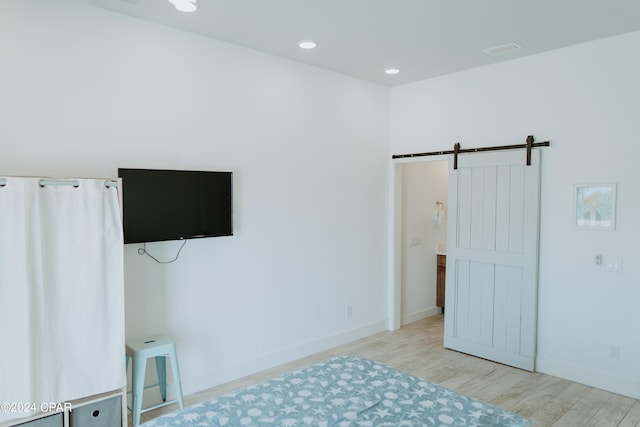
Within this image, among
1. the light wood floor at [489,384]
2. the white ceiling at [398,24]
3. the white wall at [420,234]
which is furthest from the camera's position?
the white wall at [420,234]

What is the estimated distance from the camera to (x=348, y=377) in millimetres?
2551

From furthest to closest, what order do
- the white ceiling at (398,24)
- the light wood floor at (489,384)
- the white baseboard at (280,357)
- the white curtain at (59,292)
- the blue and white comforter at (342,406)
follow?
1. the white baseboard at (280,357)
2. the light wood floor at (489,384)
3. the white ceiling at (398,24)
4. the white curtain at (59,292)
5. the blue and white comforter at (342,406)

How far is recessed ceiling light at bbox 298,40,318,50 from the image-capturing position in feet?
12.1

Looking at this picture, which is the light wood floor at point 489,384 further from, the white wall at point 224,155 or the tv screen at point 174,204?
the tv screen at point 174,204

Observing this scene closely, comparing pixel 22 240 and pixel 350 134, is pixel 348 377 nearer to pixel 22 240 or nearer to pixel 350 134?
pixel 22 240

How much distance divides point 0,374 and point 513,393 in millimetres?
3627

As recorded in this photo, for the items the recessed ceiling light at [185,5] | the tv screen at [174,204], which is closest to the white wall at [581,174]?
the tv screen at [174,204]

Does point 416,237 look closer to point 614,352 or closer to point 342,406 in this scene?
point 614,352

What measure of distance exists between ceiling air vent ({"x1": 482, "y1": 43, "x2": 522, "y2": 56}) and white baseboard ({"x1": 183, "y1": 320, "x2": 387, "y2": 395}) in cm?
317

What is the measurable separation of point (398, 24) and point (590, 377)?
11.2 feet

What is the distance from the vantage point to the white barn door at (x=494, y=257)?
4.03 m

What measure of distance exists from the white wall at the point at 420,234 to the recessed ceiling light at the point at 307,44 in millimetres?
2149

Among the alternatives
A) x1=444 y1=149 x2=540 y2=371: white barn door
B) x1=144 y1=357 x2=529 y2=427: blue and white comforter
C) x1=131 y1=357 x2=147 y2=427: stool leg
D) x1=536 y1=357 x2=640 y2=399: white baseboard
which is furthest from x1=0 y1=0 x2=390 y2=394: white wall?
x1=536 y1=357 x2=640 y2=399: white baseboard

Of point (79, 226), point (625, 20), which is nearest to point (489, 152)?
point (625, 20)
